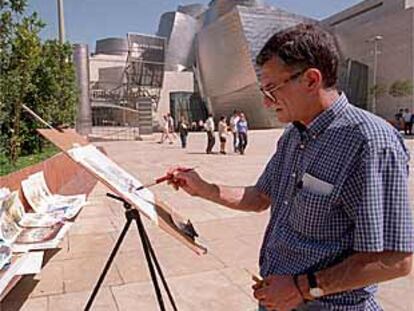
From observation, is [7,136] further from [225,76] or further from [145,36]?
[145,36]

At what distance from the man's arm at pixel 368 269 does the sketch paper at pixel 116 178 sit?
2.61 feet

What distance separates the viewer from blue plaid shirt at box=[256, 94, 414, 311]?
121 centimetres

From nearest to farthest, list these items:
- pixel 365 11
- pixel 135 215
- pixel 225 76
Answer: pixel 135 215, pixel 225 76, pixel 365 11

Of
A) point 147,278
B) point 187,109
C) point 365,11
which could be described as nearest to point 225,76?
point 187,109

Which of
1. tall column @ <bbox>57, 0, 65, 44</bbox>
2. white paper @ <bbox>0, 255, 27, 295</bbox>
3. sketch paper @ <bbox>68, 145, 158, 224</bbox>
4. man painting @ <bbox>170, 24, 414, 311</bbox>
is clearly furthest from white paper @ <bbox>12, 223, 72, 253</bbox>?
tall column @ <bbox>57, 0, 65, 44</bbox>

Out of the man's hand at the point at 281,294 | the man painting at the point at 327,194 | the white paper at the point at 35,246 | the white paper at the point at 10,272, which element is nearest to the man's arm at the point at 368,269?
the man painting at the point at 327,194

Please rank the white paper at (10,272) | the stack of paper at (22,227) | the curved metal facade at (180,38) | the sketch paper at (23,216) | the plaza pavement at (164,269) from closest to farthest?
Result: the white paper at (10,272) < the plaza pavement at (164,269) < the stack of paper at (22,227) < the sketch paper at (23,216) < the curved metal facade at (180,38)

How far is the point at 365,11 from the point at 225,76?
23058 mm

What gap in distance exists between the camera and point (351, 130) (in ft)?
4.26

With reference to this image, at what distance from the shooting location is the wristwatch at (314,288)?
1.29m

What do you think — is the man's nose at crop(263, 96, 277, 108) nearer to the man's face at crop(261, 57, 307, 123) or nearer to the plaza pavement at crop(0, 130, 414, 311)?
the man's face at crop(261, 57, 307, 123)

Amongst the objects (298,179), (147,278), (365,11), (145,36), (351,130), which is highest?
(365,11)

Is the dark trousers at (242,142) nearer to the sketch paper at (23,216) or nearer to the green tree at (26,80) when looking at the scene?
the green tree at (26,80)

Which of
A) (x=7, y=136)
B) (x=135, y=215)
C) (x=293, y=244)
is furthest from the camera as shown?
(x=7, y=136)
